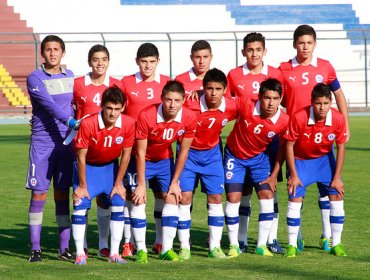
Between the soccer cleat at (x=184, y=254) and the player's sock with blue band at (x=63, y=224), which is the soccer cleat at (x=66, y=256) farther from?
the soccer cleat at (x=184, y=254)

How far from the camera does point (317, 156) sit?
28.9 feet

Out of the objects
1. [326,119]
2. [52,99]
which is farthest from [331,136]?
[52,99]

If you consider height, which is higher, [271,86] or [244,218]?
[271,86]

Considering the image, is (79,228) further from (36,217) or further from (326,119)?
(326,119)

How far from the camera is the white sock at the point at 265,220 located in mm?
8781

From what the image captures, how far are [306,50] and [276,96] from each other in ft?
2.70

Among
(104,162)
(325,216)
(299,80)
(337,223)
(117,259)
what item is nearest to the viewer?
(117,259)

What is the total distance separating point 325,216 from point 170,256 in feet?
5.78

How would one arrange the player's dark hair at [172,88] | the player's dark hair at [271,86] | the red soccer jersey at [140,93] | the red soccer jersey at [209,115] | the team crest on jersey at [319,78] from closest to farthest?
the player's dark hair at [172,88]
the player's dark hair at [271,86]
the red soccer jersey at [209,115]
the red soccer jersey at [140,93]
the team crest on jersey at [319,78]

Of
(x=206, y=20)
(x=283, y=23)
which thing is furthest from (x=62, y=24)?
(x=283, y=23)

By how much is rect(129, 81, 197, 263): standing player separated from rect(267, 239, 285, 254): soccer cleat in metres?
1.03

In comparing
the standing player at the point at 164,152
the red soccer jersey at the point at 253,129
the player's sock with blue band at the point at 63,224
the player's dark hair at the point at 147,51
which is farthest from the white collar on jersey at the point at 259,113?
the player's sock with blue band at the point at 63,224

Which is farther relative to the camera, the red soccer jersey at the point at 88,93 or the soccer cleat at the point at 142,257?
the red soccer jersey at the point at 88,93

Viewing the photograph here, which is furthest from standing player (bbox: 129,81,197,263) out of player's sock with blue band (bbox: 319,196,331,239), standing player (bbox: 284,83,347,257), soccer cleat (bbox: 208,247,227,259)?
player's sock with blue band (bbox: 319,196,331,239)
